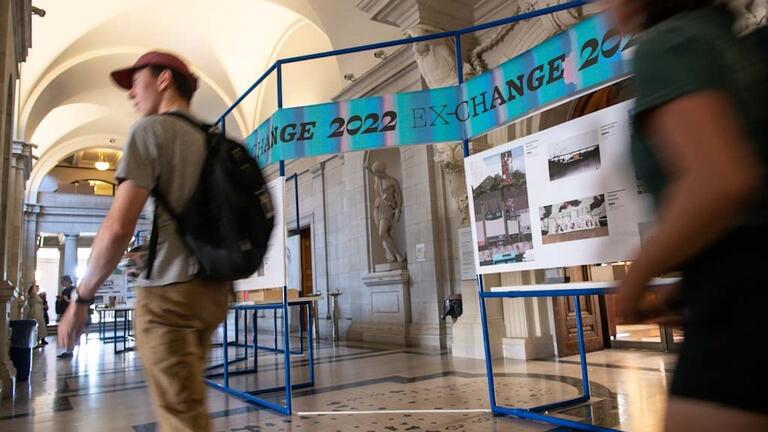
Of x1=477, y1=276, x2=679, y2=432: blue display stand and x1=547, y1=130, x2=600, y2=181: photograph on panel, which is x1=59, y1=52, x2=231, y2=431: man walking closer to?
x1=477, y1=276, x2=679, y2=432: blue display stand

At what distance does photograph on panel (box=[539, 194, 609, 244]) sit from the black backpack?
6.03 ft

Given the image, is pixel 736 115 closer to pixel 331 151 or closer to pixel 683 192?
pixel 683 192

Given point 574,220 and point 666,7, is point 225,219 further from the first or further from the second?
point 574,220

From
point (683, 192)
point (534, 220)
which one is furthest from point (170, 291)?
point (534, 220)

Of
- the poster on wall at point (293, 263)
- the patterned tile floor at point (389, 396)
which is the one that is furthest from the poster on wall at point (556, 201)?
the poster on wall at point (293, 263)

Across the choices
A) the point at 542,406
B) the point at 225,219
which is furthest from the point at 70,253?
the point at 225,219

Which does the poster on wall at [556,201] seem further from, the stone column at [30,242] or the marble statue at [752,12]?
the stone column at [30,242]

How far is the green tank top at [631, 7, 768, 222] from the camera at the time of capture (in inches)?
28.4

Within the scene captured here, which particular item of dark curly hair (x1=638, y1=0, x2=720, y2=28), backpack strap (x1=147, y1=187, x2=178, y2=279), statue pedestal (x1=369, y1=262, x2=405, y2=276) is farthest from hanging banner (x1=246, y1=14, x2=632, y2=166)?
statue pedestal (x1=369, y1=262, x2=405, y2=276)

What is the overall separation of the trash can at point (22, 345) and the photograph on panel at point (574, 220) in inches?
228

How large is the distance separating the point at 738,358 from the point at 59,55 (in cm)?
1560

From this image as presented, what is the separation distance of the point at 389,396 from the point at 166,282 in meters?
3.11

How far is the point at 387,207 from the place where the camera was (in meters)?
9.12

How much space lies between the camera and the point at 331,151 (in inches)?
152
